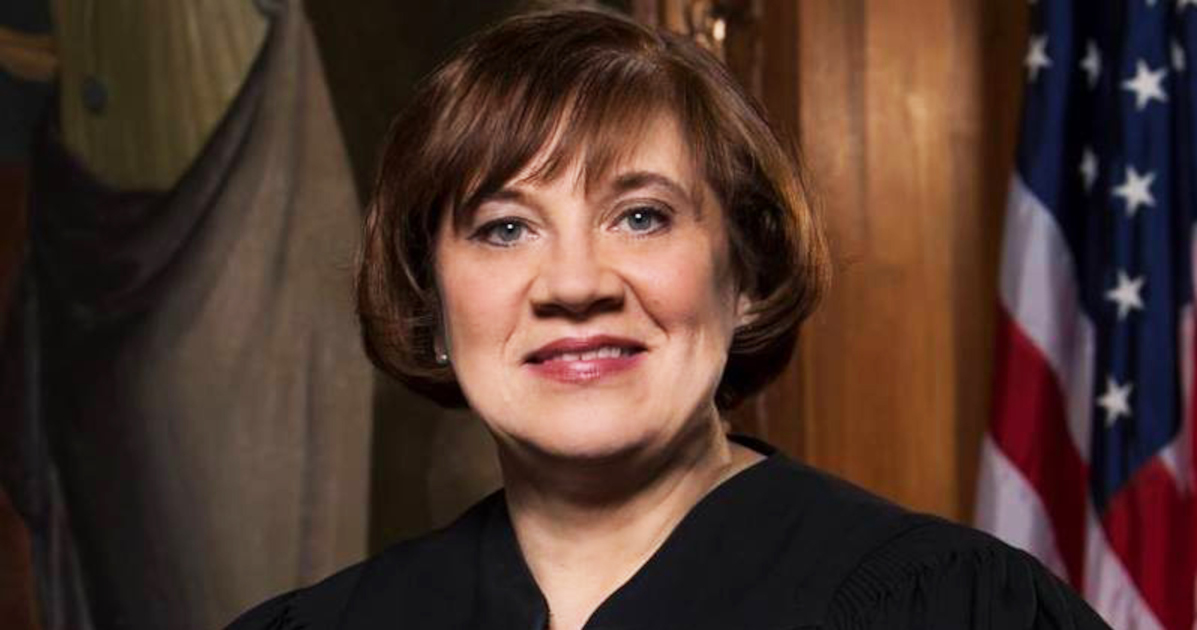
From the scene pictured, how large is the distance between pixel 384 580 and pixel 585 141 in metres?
0.64

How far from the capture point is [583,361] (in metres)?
2.37

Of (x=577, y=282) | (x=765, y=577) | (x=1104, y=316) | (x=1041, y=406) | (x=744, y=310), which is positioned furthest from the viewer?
(x=1041, y=406)

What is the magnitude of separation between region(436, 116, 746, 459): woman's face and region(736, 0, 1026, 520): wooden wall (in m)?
2.40

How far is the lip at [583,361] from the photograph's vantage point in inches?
92.7

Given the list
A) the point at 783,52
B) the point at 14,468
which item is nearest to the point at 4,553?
the point at 14,468

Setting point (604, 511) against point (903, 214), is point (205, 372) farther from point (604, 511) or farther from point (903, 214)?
point (604, 511)

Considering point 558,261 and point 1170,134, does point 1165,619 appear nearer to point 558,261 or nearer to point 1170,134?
point 1170,134

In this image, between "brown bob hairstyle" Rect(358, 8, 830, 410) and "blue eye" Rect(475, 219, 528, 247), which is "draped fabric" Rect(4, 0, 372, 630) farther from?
"blue eye" Rect(475, 219, 528, 247)

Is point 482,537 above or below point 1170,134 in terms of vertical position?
below

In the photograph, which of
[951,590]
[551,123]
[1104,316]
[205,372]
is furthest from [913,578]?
[205,372]

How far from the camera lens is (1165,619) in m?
4.21

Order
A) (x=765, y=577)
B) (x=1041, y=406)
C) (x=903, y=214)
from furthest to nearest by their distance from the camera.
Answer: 1. (x=903, y=214)
2. (x=1041, y=406)
3. (x=765, y=577)

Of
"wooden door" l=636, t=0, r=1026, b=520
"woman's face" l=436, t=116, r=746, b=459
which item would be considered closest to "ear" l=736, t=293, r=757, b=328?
"woman's face" l=436, t=116, r=746, b=459

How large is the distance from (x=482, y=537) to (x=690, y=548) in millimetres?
296
